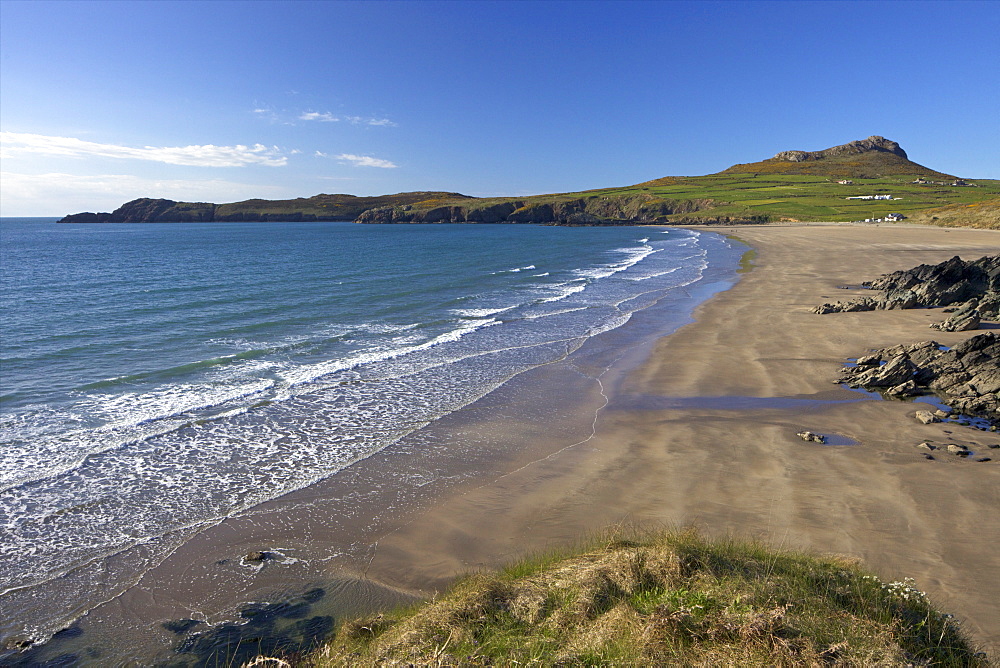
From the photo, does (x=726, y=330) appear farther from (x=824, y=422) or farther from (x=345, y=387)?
(x=345, y=387)

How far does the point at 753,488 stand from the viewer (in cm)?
995

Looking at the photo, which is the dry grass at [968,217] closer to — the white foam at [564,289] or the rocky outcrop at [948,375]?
the white foam at [564,289]

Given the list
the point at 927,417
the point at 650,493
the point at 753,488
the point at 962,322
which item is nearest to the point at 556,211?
the point at 962,322

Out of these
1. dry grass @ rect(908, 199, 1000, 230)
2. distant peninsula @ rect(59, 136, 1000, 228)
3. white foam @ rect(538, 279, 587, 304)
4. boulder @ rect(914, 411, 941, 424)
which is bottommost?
boulder @ rect(914, 411, 941, 424)

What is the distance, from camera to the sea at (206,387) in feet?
29.1

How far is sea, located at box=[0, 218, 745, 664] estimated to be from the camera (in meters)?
8.88

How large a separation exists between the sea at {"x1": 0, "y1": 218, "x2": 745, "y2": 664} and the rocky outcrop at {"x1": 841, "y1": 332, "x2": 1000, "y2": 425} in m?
9.56

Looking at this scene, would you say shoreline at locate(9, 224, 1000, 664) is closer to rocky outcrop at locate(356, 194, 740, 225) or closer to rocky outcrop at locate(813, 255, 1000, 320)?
rocky outcrop at locate(813, 255, 1000, 320)

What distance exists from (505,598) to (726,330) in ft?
67.1

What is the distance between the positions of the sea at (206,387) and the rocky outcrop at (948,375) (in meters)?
9.56

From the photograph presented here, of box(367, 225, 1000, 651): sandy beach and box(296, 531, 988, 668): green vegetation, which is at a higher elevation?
box(296, 531, 988, 668): green vegetation

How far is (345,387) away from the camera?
1647 cm

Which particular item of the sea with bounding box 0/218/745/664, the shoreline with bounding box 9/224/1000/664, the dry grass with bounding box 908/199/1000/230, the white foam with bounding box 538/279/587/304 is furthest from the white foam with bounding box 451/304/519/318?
the dry grass with bounding box 908/199/1000/230

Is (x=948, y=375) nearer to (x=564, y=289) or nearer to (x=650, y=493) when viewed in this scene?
(x=650, y=493)
